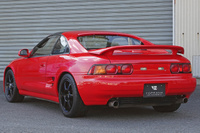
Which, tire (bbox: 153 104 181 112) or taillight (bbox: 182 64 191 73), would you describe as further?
tire (bbox: 153 104 181 112)

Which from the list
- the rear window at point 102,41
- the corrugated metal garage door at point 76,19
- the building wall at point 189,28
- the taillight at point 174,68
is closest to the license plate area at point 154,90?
the taillight at point 174,68

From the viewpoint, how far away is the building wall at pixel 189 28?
10758mm

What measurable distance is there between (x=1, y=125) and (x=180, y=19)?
23.8ft

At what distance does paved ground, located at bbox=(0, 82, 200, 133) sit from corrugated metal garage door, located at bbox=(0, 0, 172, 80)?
5.03 metres

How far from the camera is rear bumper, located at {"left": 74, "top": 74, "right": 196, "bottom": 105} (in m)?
4.82

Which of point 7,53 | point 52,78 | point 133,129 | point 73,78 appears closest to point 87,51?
point 73,78

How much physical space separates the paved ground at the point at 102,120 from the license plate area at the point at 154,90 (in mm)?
338

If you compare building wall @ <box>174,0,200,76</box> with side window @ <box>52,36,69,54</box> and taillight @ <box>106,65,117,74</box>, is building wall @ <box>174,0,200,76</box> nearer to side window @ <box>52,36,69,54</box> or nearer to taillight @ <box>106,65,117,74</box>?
side window @ <box>52,36,69,54</box>

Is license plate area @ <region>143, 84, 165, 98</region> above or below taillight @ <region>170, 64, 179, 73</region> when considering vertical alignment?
below

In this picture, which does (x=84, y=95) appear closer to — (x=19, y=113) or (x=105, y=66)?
(x=105, y=66)

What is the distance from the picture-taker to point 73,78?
5141 mm

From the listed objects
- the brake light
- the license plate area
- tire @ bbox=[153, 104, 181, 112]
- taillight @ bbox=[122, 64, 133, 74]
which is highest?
taillight @ bbox=[122, 64, 133, 74]

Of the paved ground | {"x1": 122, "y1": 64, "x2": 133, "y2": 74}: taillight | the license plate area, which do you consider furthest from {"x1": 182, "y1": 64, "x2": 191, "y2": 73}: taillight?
{"x1": 122, "y1": 64, "x2": 133, "y2": 74}: taillight

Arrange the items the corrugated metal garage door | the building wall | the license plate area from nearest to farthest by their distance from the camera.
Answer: the license plate area → the building wall → the corrugated metal garage door
